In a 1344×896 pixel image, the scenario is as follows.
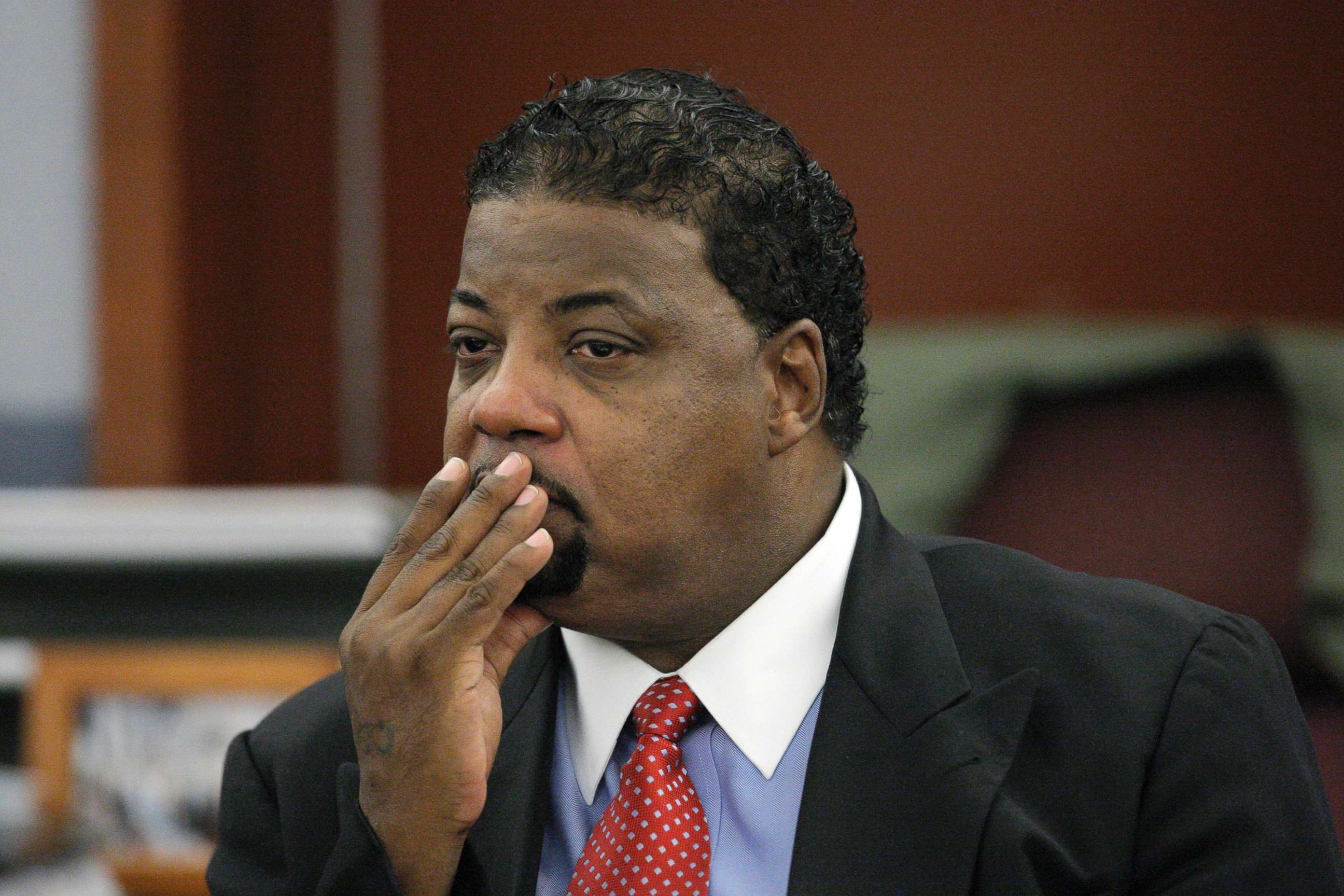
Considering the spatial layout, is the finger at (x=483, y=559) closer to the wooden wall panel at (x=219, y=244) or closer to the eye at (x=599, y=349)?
the eye at (x=599, y=349)

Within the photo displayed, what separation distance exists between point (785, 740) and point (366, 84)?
273 cm

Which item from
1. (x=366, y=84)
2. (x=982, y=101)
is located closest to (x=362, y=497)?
(x=366, y=84)

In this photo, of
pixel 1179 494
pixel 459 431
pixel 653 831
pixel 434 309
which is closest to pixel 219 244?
pixel 434 309

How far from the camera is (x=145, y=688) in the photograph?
3.09m

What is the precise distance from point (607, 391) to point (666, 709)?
330 millimetres

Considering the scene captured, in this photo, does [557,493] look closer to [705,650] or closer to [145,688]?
[705,650]

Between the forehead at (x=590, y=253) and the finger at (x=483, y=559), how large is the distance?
8.0 inches

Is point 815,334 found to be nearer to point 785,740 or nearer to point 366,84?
point 785,740

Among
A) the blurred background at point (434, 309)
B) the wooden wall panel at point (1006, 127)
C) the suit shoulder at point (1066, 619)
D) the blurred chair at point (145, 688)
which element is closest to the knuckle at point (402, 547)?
the suit shoulder at point (1066, 619)

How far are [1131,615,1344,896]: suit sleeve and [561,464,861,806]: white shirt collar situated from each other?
347 millimetres

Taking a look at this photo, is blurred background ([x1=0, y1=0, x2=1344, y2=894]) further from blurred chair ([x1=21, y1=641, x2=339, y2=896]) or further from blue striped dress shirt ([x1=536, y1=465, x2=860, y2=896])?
blue striped dress shirt ([x1=536, y1=465, x2=860, y2=896])

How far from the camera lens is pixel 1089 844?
1358mm

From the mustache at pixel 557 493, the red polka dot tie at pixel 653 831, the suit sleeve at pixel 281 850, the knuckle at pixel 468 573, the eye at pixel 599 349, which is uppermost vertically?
the eye at pixel 599 349

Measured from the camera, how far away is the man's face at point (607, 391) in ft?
4.69
